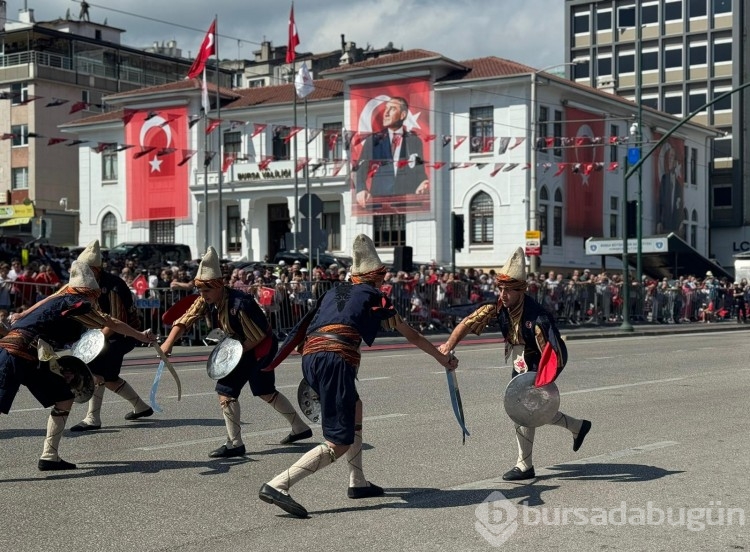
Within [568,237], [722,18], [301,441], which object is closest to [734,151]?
[722,18]

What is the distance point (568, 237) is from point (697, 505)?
48.6 metres

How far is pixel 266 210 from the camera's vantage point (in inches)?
2290

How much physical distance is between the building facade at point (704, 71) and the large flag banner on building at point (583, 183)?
21274mm

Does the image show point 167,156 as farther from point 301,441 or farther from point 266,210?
point 301,441

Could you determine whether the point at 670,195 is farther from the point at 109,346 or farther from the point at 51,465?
the point at 51,465

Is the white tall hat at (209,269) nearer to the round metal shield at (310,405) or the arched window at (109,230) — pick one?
the round metal shield at (310,405)

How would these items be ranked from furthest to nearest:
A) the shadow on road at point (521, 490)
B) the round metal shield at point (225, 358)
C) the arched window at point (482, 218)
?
the arched window at point (482, 218)
the round metal shield at point (225, 358)
the shadow on road at point (521, 490)

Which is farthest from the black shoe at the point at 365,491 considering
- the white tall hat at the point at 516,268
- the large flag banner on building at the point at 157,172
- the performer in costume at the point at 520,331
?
the large flag banner on building at the point at 157,172

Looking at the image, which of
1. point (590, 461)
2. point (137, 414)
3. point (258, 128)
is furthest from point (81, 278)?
point (258, 128)

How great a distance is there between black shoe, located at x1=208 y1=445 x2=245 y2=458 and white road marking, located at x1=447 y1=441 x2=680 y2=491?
2.13m

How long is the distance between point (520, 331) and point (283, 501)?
2308mm

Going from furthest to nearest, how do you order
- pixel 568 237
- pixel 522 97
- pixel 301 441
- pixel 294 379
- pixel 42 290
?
pixel 568 237
pixel 522 97
pixel 42 290
pixel 294 379
pixel 301 441

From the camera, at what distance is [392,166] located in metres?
53.1

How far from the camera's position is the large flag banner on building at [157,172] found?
58.0 m
